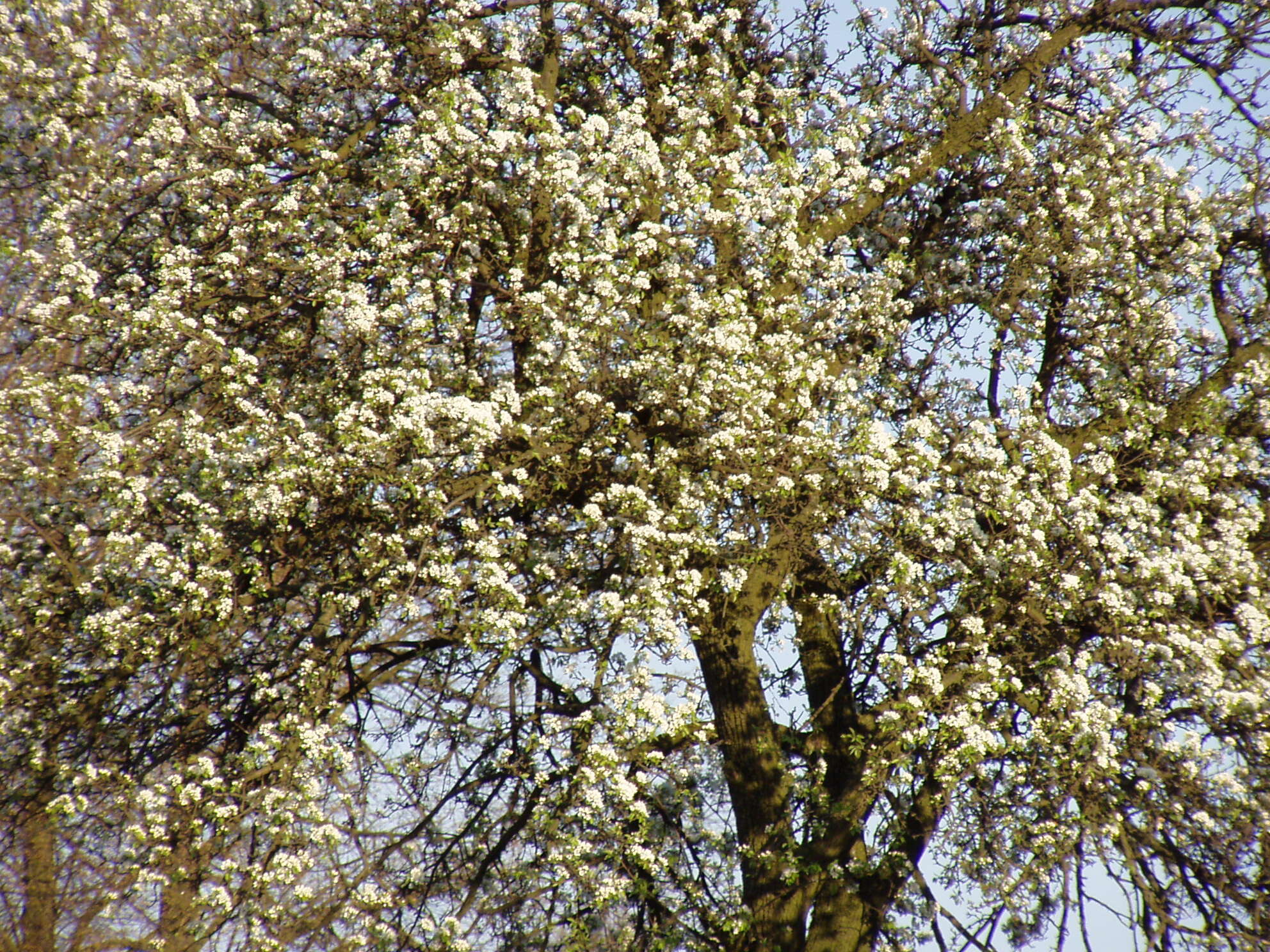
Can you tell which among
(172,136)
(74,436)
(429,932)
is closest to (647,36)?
(172,136)

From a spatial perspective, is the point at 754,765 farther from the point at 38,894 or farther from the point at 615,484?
the point at 38,894

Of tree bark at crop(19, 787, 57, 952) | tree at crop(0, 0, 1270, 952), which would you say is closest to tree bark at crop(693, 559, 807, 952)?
tree at crop(0, 0, 1270, 952)

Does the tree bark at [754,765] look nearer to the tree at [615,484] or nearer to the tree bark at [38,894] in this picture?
the tree at [615,484]

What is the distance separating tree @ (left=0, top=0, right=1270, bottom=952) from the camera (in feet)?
24.0

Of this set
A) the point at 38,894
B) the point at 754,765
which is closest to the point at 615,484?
the point at 754,765

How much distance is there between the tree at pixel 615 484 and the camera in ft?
24.0

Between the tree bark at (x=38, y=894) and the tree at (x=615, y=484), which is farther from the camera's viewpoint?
the tree bark at (x=38, y=894)

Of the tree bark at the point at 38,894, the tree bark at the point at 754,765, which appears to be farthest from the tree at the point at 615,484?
the tree bark at the point at 38,894

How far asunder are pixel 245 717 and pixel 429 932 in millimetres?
2048

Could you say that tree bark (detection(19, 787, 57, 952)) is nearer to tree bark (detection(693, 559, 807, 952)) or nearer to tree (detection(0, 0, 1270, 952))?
tree (detection(0, 0, 1270, 952))

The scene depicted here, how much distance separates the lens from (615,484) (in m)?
8.02

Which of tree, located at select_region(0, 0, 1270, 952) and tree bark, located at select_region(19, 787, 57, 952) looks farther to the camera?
tree bark, located at select_region(19, 787, 57, 952)

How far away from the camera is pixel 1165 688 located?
778 centimetres

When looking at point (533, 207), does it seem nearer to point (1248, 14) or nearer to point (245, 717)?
point (245, 717)
